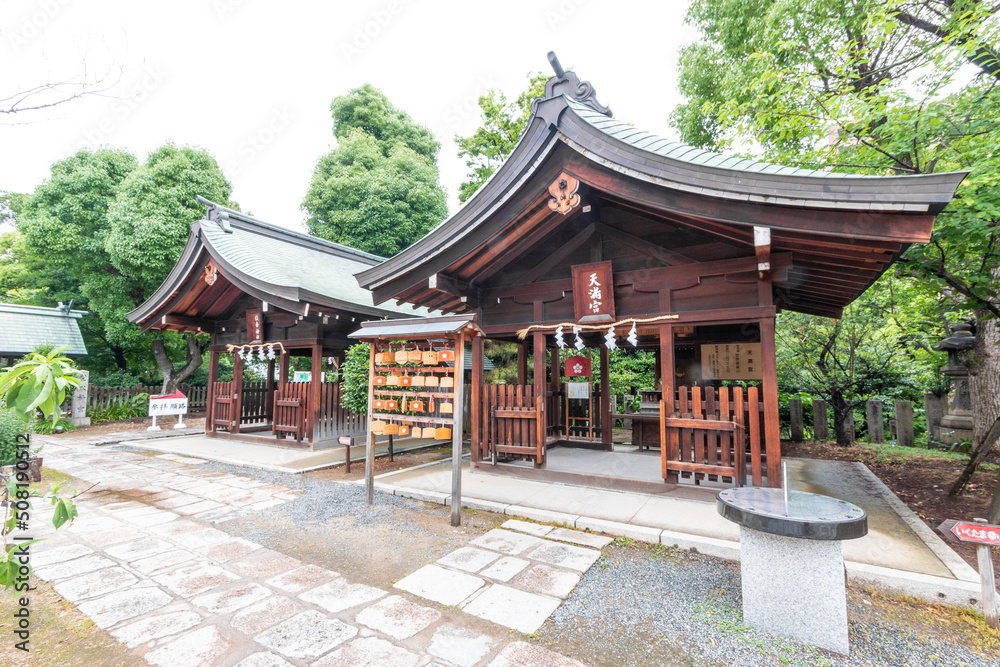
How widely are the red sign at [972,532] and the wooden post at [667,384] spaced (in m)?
2.86

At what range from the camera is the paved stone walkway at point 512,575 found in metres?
3.06

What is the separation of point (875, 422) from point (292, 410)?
1328 cm

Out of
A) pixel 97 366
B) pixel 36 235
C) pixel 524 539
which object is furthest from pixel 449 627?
pixel 97 366

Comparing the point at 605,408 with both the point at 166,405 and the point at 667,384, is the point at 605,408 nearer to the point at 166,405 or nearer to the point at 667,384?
A: the point at 667,384

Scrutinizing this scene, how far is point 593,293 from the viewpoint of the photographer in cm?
619

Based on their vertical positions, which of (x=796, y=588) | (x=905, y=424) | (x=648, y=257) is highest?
(x=648, y=257)

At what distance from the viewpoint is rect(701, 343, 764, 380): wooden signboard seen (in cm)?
796

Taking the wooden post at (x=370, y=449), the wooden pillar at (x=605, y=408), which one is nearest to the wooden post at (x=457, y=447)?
the wooden post at (x=370, y=449)

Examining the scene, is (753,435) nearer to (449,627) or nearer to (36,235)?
(449,627)

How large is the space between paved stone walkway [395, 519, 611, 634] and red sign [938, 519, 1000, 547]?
242 cm

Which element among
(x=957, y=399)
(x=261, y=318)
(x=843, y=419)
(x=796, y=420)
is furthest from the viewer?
(x=261, y=318)

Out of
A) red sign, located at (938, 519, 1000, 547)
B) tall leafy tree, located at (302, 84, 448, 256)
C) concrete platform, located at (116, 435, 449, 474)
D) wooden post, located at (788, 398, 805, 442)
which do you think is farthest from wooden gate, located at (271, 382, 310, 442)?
tall leafy tree, located at (302, 84, 448, 256)

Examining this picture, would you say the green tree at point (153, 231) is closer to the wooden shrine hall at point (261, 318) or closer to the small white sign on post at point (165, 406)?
the small white sign on post at point (165, 406)

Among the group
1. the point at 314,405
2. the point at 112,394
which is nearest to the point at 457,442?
the point at 314,405
